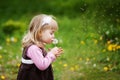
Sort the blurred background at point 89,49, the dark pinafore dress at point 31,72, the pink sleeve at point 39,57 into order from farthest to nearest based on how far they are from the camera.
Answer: the blurred background at point 89,49, the dark pinafore dress at point 31,72, the pink sleeve at point 39,57

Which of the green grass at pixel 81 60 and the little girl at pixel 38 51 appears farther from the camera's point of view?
the green grass at pixel 81 60

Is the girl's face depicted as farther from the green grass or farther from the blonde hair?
the green grass

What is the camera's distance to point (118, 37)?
646cm

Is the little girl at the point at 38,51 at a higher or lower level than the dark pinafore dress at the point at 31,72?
higher

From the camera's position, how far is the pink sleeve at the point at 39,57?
4254mm

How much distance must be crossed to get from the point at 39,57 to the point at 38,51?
57 mm

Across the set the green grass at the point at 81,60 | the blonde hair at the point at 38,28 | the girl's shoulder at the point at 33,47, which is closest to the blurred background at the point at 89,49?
the green grass at the point at 81,60

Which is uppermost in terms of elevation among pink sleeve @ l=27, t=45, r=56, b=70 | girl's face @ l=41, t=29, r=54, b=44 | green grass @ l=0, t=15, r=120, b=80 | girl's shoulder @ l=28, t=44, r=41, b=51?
girl's face @ l=41, t=29, r=54, b=44

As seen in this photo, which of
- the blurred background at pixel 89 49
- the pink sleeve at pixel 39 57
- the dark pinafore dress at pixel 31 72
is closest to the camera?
the pink sleeve at pixel 39 57

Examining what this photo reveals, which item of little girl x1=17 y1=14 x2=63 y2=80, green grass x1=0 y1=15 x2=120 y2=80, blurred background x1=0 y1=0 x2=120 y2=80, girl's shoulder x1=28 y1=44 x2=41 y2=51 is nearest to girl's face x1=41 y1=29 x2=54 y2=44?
little girl x1=17 y1=14 x2=63 y2=80

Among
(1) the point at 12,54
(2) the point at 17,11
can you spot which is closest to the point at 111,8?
(1) the point at 12,54

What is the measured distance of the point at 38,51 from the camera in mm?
4289

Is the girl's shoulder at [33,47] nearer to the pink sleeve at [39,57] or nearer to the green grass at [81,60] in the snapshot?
the pink sleeve at [39,57]

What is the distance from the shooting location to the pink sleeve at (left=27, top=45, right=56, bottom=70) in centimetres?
425
